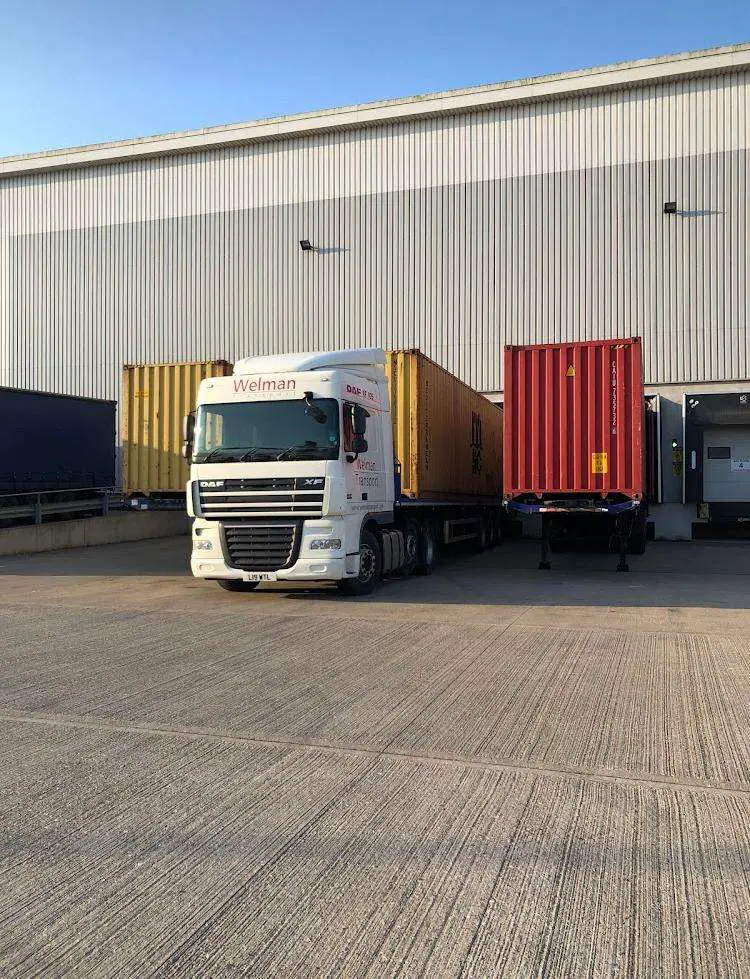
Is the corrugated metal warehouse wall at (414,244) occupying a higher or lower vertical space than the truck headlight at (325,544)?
higher

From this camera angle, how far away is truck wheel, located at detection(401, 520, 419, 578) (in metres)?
13.2

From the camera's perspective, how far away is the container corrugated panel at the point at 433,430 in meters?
A: 13.1

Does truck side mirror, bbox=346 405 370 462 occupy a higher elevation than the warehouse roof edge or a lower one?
lower

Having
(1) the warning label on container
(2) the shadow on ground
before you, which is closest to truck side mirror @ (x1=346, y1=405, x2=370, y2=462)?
(2) the shadow on ground

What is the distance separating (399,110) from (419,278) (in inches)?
192

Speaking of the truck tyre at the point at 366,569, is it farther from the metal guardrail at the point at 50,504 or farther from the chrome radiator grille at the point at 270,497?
the metal guardrail at the point at 50,504

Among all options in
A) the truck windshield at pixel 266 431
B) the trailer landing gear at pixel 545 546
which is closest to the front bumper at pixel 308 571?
A: the truck windshield at pixel 266 431

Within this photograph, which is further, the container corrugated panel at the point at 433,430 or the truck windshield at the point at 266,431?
the container corrugated panel at the point at 433,430

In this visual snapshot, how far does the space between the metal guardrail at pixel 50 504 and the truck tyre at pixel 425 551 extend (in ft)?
32.6

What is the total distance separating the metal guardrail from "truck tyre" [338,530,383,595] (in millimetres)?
10471

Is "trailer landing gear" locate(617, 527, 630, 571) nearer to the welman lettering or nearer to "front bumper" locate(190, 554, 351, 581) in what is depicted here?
"front bumper" locate(190, 554, 351, 581)

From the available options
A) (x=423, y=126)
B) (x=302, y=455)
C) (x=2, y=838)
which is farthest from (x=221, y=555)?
(x=423, y=126)

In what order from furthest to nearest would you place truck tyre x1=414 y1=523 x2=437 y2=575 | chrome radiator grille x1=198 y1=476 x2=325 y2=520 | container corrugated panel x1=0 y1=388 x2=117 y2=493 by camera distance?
container corrugated panel x1=0 y1=388 x2=117 y2=493 → truck tyre x1=414 y1=523 x2=437 y2=575 → chrome radiator grille x1=198 y1=476 x2=325 y2=520

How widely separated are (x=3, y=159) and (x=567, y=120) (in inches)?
740
